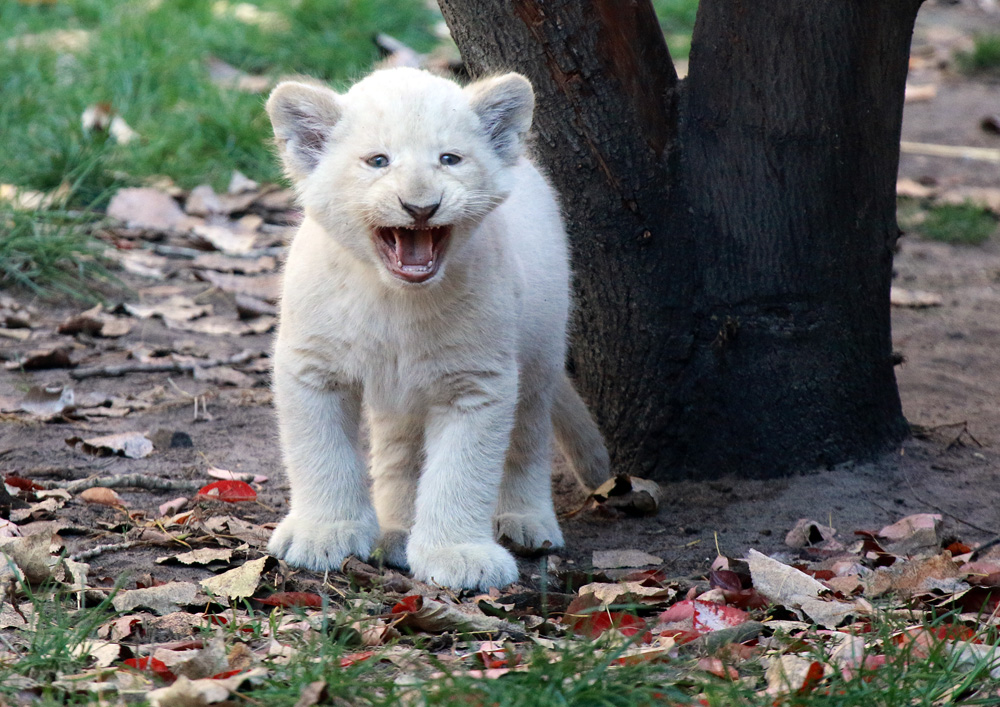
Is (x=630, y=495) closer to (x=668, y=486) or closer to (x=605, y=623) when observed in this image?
(x=668, y=486)

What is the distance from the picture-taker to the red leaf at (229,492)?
3939mm

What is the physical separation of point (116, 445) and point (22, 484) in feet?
1.72

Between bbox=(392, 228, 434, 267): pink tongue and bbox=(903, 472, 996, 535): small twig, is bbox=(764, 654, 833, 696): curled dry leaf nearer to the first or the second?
bbox=(392, 228, 434, 267): pink tongue

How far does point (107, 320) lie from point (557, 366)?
2.57 metres

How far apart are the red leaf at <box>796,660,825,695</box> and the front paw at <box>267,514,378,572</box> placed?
1.48 metres

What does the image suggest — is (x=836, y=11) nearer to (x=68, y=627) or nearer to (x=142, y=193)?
(x=68, y=627)

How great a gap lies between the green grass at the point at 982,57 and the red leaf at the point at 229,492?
969cm

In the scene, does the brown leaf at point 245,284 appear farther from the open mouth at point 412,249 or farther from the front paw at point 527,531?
the open mouth at point 412,249

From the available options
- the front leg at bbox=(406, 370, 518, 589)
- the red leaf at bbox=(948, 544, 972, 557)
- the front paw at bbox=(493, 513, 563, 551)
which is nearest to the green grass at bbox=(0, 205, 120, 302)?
the front paw at bbox=(493, 513, 563, 551)

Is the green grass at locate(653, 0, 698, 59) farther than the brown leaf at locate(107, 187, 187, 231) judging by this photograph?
Yes

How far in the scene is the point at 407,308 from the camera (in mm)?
3422

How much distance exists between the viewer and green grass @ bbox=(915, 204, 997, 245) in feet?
24.5

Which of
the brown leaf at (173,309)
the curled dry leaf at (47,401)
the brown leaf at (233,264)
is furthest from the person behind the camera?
the brown leaf at (233,264)

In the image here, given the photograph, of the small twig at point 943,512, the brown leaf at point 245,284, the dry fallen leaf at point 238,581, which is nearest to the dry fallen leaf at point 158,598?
the dry fallen leaf at point 238,581
